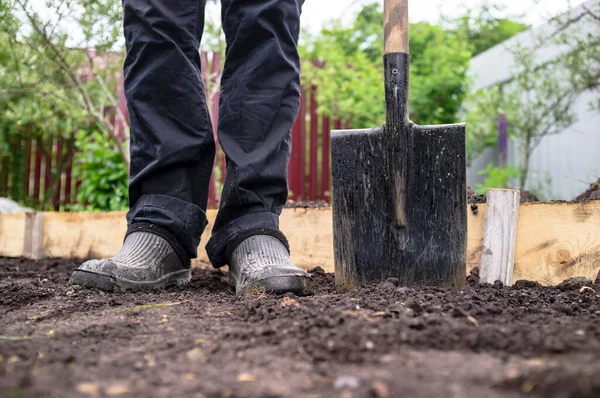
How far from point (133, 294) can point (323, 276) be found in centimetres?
77

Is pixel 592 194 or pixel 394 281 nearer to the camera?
pixel 394 281

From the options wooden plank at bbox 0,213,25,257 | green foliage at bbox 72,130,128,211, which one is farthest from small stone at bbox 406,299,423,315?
green foliage at bbox 72,130,128,211

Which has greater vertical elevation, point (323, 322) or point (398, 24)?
point (398, 24)

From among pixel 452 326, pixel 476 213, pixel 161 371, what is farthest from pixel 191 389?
pixel 476 213

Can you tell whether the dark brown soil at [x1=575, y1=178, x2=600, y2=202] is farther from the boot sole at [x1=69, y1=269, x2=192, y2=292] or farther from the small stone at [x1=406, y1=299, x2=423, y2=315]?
the boot sole at [x1=69, y1=269, x2=192, y2=292]

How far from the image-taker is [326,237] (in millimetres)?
2428

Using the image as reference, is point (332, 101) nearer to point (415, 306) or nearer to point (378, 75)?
point (378, 75)

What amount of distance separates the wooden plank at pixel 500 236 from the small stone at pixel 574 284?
0.59ft

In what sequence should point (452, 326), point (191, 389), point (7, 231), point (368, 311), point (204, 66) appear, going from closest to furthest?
point (191, 389)
point (452, 326)
point (368, 311)
point (7, 231)
point (204, 66)

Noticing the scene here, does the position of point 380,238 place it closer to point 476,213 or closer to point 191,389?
point 476,213

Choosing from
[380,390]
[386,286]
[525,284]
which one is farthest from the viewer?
[525,284]

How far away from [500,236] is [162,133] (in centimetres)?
117

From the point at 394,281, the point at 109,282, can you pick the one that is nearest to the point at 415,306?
the point at 394,281

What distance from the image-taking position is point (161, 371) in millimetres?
861
